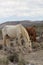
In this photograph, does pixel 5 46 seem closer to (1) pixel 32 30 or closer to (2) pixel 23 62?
(1) pixel 32 30

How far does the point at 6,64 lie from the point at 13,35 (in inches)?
259

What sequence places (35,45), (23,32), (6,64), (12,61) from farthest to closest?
(35,45) → (23,32) → (12,61) → (6,64)

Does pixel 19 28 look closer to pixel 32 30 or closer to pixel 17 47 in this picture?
pixel 17 47

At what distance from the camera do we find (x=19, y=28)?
61.4ft

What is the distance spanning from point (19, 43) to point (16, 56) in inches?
171

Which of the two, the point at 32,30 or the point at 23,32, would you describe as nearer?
the point at 23,32

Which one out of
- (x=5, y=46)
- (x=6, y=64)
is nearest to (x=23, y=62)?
(x=6, y=64)

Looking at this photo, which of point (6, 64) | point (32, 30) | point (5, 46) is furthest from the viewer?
point (32, 30)

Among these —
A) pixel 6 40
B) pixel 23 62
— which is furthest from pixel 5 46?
pixel 23 62

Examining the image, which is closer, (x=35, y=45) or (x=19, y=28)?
(x=19, y=28)

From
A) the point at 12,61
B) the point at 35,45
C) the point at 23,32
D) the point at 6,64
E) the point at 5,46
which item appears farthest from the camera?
the point at 35,45

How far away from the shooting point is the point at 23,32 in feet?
60.9

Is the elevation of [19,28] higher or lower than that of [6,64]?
higher

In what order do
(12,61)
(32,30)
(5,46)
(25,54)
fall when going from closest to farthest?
(12,61), (25,54), (5,46), (32,30)
